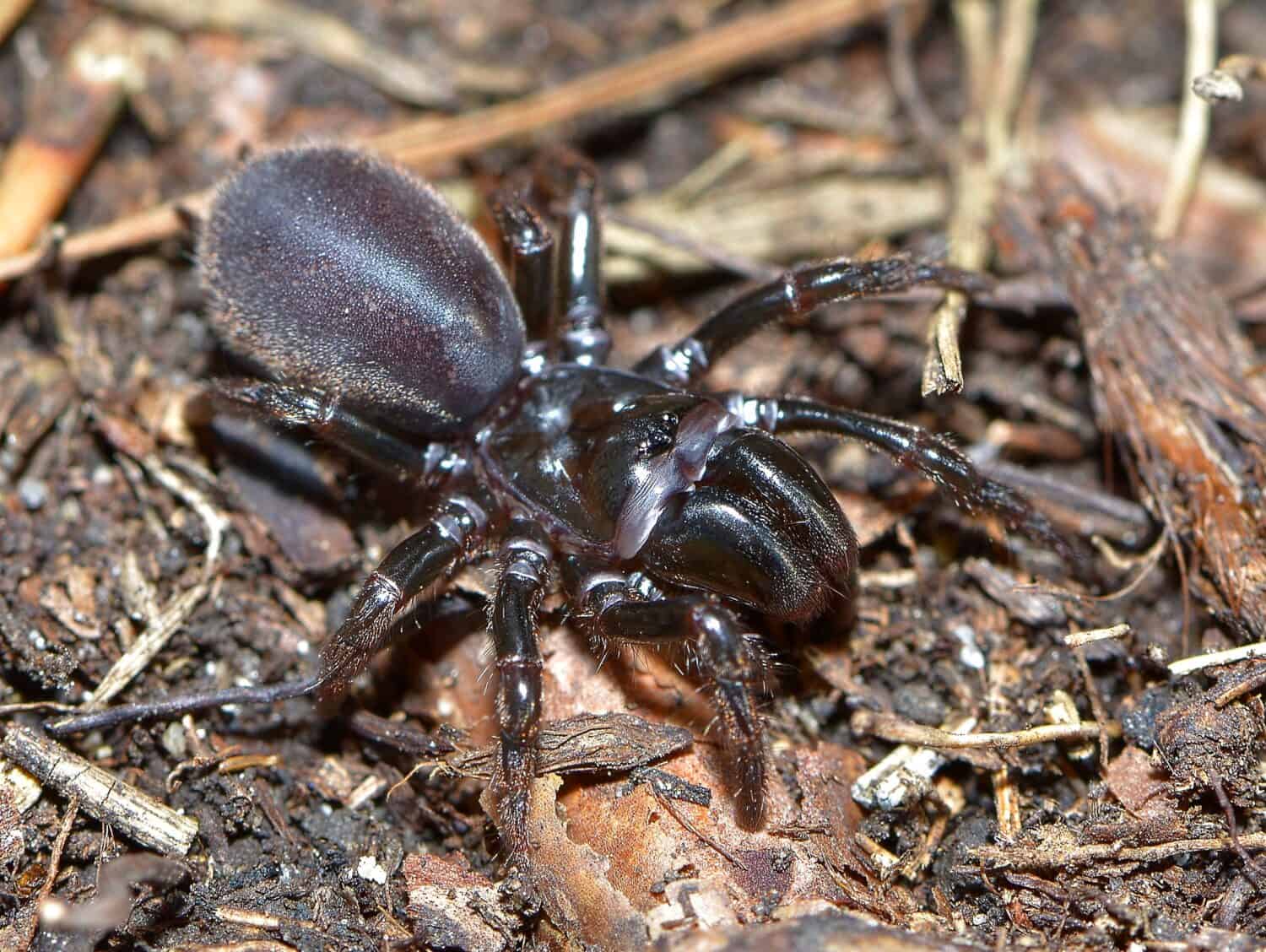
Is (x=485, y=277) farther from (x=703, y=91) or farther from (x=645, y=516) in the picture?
(x=703, y=91)

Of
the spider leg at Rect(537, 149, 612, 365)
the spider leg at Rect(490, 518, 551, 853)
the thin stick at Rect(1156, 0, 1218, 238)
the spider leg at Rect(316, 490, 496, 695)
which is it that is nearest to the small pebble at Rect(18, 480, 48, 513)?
the spider leg at Rect(316, 490, 496, 695)

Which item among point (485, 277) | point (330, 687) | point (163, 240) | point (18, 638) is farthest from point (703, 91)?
point (18, 638)

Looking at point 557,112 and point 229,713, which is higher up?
point 557,112

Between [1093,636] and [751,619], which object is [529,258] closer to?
[751,619]

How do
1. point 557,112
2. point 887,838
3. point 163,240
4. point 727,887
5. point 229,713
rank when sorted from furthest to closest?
point 557,112 → point 163,240 → point 229,713 → point 887,838 → point 727,887

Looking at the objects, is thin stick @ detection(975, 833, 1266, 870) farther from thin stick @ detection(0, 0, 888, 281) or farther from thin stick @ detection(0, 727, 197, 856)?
thin stick @ detection(0, 0, 888, 281)

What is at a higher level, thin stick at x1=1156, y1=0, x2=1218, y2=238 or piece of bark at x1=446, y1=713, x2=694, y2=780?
thin stick at x1=1156, y1=0, x2=1218, y2=238

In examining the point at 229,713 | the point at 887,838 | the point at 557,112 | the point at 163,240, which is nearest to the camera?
the point at 887,838
